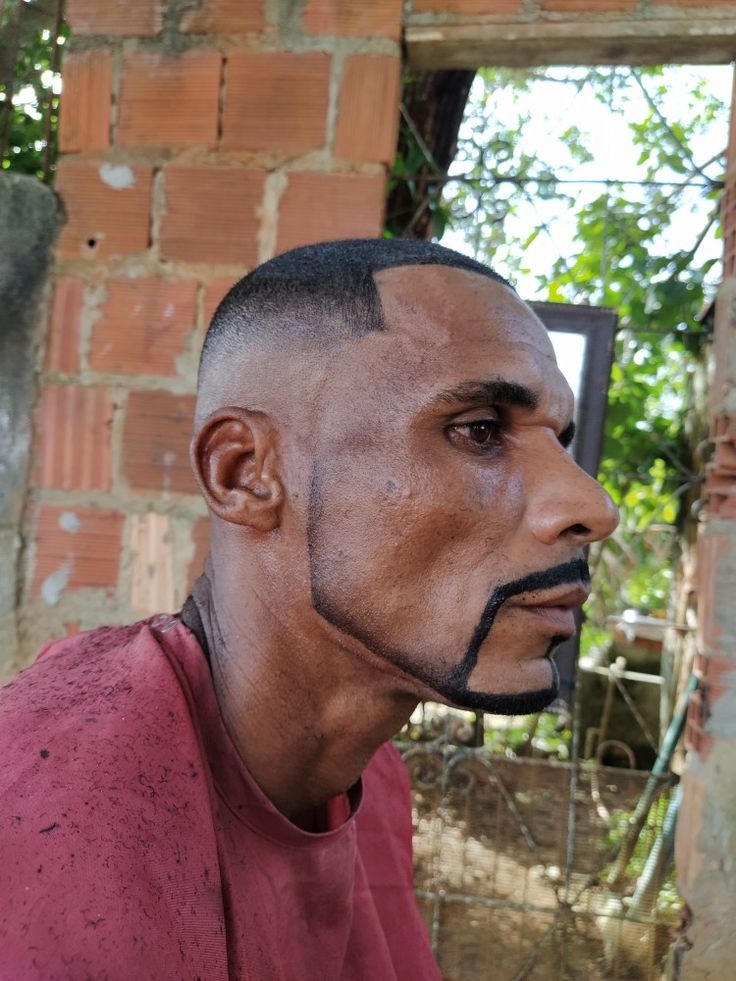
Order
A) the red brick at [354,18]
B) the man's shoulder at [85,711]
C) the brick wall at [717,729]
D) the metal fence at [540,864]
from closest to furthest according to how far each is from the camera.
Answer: the man's shoulder at [85,711] < the brick wall at [717,729] < the red brick at [354,18] < the metal fence at [540,864]

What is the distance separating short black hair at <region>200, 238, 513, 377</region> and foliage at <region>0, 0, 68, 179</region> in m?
1.12

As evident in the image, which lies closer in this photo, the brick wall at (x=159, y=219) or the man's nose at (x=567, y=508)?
the man's nose at (x=567, y=508)

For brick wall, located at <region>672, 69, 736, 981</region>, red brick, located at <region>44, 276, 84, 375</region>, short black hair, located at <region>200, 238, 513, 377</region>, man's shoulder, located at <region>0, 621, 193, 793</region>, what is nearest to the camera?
man's shoulder, located at <region>0, 621, 193, 793</region>

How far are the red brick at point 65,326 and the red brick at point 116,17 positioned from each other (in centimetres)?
57

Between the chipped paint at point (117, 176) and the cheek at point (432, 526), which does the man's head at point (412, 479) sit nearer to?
the cheek at point (432, 526)

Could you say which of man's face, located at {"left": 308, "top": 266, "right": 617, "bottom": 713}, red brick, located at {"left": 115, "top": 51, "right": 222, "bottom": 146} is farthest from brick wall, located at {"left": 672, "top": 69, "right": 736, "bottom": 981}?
red brick, located at {"left": 115, "top": 51, "right": 222, "bottom": 146}

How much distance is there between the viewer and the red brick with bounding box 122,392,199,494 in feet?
6.24

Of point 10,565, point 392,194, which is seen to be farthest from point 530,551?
point 392,194

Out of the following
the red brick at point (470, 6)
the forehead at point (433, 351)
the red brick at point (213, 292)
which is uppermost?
the red brick at point (470, 6)

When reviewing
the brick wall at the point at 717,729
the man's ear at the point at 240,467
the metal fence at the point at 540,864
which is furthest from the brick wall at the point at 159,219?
the metal fence at the point at 540,864

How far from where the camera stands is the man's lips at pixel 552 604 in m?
1.06

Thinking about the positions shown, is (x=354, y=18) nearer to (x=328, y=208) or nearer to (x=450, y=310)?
(x=328, y=208)

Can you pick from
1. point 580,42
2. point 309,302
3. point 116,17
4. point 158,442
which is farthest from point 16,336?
point 580,42

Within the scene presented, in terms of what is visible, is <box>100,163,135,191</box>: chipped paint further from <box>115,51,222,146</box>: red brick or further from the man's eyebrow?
the man's eyebrow
